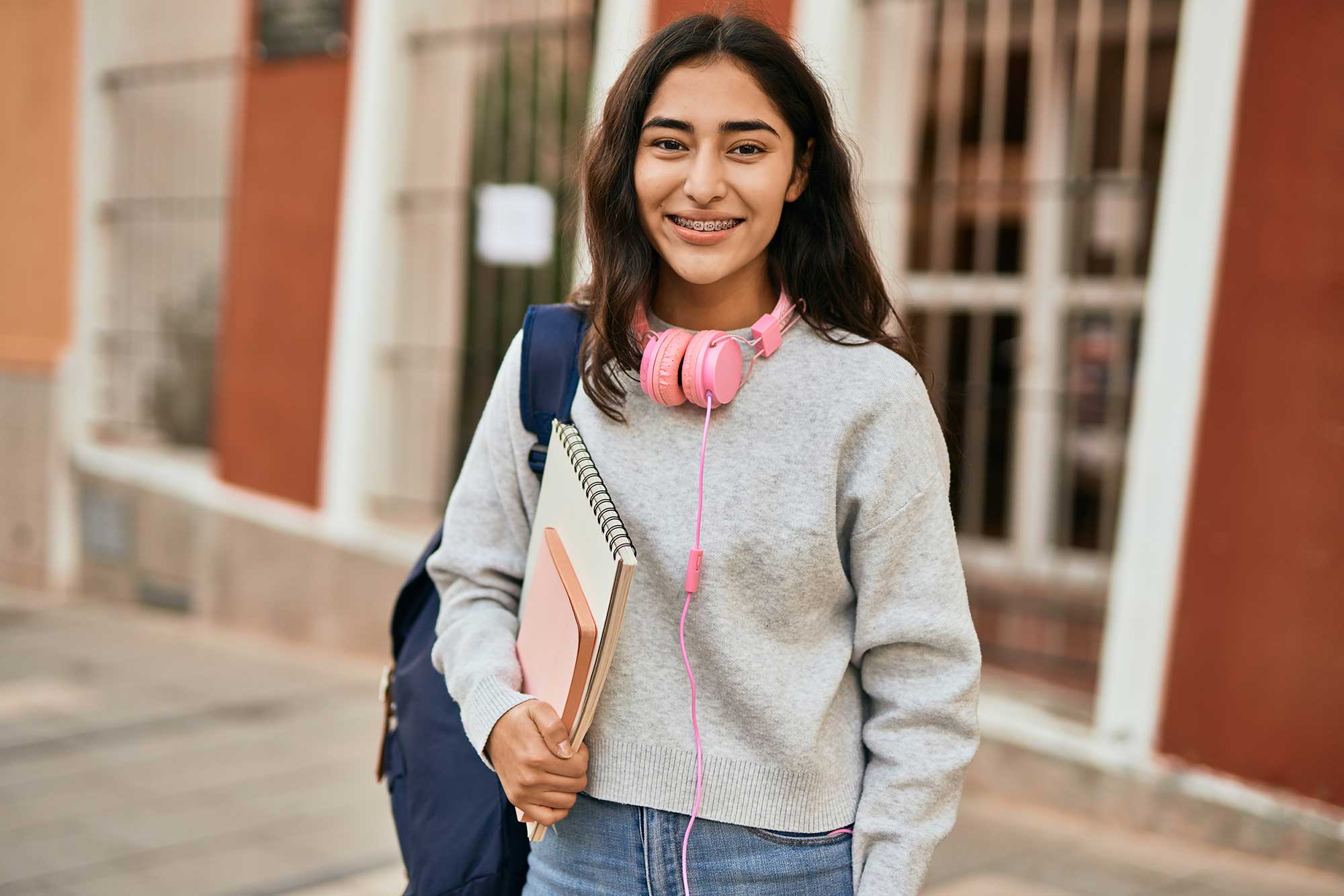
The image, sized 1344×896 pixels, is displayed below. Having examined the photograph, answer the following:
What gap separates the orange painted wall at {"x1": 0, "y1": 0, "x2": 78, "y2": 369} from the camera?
836cm

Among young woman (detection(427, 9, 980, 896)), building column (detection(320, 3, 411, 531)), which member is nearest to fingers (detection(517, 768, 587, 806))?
young woman (detection(427, 9, 980, 896))

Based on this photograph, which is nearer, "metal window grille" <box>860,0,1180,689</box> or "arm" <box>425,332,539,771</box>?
"arm" <box>425,332,539,771</box>

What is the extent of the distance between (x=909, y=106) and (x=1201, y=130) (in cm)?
246

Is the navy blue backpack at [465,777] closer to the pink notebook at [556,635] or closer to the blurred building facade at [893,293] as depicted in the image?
the pink notebook at [556,635]

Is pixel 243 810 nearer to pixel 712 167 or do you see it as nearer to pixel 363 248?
pixel 363 248

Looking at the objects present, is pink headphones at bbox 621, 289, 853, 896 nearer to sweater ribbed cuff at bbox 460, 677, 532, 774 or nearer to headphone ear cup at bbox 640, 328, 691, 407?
headphone ear cup at bbox 640, 328, 691, 407

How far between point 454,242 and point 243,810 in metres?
3.24

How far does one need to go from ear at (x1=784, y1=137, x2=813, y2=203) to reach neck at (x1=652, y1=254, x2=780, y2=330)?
0.09 meters

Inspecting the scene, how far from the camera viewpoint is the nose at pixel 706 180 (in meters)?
1.71

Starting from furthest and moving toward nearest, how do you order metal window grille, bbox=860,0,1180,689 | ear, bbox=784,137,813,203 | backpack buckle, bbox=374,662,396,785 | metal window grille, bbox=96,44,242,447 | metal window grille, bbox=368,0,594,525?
metal window grille, bbox=96,44,242,447 → metal window grille, bbox=368,0,594,525 → metal window grille, bbox=860,0,1180,689 → backpack buckle, bbox=374,662,396,785 → ear, bbox=784,137,813,203

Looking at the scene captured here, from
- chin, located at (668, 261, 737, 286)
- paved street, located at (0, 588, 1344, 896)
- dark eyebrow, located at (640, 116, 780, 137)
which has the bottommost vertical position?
paved street, located at (0, 588, 1344, 896)

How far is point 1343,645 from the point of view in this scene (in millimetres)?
4027

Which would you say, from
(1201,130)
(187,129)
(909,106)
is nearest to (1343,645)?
(1201,130)

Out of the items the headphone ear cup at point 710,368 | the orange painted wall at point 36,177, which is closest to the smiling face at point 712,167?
the headphone ear cup at point 710,368
